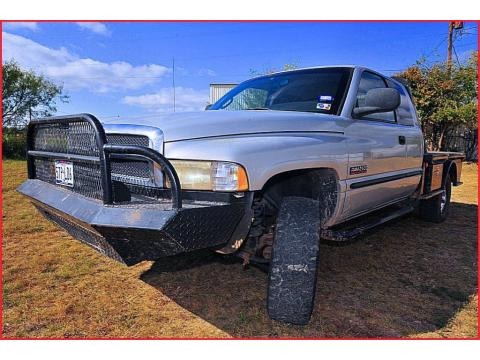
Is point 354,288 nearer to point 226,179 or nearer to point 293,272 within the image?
point 293,272

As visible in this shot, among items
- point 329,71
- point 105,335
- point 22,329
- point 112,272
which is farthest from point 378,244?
point 22,329

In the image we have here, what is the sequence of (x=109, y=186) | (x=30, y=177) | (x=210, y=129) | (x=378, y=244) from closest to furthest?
(x=109, y=186) → (x=210, y=129) → (x=30, y=177) → (x=378, y=244)

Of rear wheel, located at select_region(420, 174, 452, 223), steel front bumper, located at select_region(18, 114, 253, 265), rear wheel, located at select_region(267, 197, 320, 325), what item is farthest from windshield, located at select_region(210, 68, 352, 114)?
rear wheel, located at select_region(420, 174, 452, 223)

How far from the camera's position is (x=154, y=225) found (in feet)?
6.40

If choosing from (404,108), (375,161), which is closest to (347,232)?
(375,161)

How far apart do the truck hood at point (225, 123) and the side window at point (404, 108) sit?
6.41 ft

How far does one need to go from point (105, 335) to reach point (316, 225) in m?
1.55

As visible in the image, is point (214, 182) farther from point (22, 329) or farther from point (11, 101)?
point (11, 101)

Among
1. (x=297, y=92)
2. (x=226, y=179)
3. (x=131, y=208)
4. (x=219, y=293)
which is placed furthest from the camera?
(x=297, y=92)

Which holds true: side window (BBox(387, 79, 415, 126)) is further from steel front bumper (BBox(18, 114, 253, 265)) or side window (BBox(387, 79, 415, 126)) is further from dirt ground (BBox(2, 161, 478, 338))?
steel front bumper (BBox(18, 114, 253, 265))

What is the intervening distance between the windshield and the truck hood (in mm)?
375

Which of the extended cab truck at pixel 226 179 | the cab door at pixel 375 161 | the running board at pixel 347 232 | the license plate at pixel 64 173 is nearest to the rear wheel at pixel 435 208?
the cab door at pixel 375 161

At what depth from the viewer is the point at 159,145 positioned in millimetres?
2242

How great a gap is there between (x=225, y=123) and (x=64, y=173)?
48.0 inches
